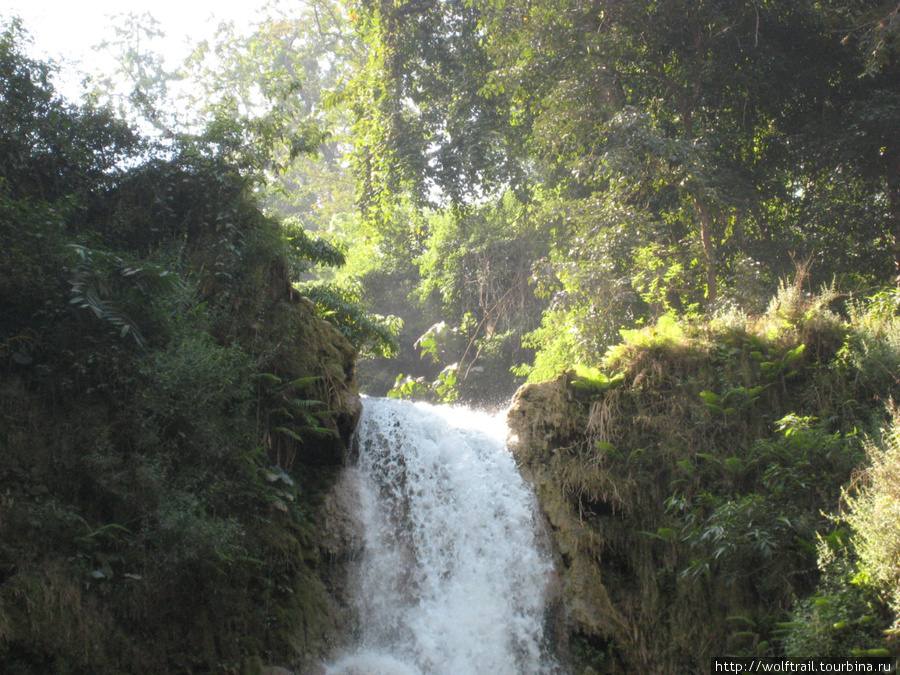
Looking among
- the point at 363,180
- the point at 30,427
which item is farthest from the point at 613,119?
the point at 30,427

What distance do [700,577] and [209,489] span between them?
5551mm

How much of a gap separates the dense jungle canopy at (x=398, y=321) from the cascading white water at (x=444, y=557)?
0.60 meters

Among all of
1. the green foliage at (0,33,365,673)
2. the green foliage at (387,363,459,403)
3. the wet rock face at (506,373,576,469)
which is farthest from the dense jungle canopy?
the green foliage at (387,363,459,403)

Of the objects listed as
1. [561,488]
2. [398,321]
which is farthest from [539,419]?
[398,321]

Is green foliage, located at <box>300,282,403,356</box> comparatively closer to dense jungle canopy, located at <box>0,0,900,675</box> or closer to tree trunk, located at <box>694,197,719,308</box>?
dense jungle canopy, located at <box>0,0,900,675</box>

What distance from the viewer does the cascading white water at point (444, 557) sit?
21.7ft

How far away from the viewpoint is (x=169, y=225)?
8430 millimetres

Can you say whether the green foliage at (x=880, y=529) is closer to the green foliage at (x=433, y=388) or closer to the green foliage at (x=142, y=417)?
the green foliage at (x=142, y=417)

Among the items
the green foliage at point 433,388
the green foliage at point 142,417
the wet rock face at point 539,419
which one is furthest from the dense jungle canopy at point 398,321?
the green foliage at point 433,388

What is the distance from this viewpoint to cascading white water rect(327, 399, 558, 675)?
661 cm

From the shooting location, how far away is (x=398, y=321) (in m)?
13.3

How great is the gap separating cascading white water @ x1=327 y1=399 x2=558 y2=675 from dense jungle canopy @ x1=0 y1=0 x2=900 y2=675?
0.60 metres

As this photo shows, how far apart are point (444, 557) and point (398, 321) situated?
667 centimetres

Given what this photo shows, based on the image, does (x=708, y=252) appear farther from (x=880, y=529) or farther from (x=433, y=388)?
(x=433, y=388)
